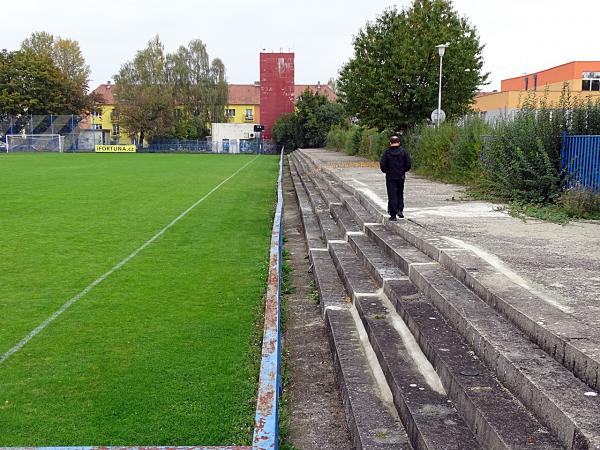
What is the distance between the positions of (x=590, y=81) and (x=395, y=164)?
48.4m

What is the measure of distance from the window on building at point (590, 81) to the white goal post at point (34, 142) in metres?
53.3

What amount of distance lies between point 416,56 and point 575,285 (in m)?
20.2

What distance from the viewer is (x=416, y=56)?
2362 centimetres

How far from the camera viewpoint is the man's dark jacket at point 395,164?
9133mm

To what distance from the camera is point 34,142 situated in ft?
208

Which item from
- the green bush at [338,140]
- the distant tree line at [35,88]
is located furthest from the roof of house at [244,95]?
the green bush at [338,140]

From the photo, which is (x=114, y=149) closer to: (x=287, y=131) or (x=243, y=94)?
(x=287, y=131)

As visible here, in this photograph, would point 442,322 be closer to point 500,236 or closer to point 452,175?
point 500,236

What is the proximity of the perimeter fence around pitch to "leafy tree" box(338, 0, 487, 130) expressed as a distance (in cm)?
4212

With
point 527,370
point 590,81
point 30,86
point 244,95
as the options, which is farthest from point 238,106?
point 527,370

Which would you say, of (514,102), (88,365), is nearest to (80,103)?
(514,102)

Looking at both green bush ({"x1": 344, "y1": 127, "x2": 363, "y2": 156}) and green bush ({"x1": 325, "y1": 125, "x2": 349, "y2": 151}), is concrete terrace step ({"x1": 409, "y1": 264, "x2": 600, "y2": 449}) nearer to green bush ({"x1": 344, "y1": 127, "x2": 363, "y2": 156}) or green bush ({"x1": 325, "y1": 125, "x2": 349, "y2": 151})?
green bush ({"x1": 344, "y1": 127, "x2": 363, "y2": 156})

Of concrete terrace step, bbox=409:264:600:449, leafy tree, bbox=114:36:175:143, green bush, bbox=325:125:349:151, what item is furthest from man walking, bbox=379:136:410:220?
leafy tree, bbox=114:36:175:143

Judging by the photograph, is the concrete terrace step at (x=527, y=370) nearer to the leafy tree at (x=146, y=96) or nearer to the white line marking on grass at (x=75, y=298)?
the white line marking on grass at (x=75, y=298)
